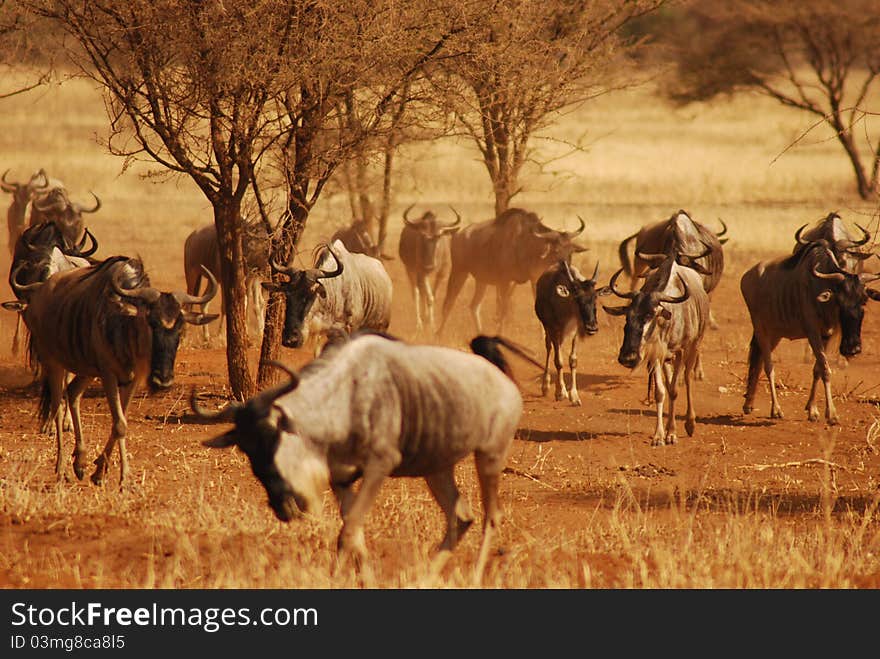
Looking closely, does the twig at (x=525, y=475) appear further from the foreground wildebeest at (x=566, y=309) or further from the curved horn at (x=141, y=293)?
the foreground wildebeest at (x=566, y=309)

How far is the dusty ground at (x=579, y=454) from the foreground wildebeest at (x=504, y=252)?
133 cm

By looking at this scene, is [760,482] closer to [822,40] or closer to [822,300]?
[822,300]

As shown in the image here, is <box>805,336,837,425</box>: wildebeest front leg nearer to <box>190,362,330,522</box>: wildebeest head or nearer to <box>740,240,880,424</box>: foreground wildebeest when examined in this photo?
<box>740,240,880,424</box>: foreground wildebeest

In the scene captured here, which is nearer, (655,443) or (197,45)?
(197,45)

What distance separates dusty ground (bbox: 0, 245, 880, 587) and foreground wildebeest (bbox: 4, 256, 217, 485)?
1.77 feet

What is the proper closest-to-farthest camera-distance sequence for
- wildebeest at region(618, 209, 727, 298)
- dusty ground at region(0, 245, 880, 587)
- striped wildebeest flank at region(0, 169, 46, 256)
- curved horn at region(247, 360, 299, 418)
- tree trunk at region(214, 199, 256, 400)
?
curved horn at region(247, 360, 299, 418) < dusty ground at region(0, 245, 880, 587) < tree trunk at region(214, 199, 256, 400) < wildebeest at region(618, 209, 727, 298) < striped wildebeest flank at region(0, 169, 46, 256)

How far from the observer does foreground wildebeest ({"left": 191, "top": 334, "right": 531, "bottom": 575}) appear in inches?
236

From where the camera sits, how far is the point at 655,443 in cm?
1227

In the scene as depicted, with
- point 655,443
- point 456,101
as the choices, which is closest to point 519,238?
point 456,101

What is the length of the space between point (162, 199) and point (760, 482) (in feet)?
81.0

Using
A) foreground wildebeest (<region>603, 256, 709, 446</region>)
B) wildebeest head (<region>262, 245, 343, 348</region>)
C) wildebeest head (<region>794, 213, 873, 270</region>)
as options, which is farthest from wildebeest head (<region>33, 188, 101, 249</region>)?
wildebeest head (<region>794, 213, 873, 270</region>)

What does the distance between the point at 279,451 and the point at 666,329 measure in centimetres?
699

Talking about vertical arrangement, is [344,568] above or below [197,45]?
below
